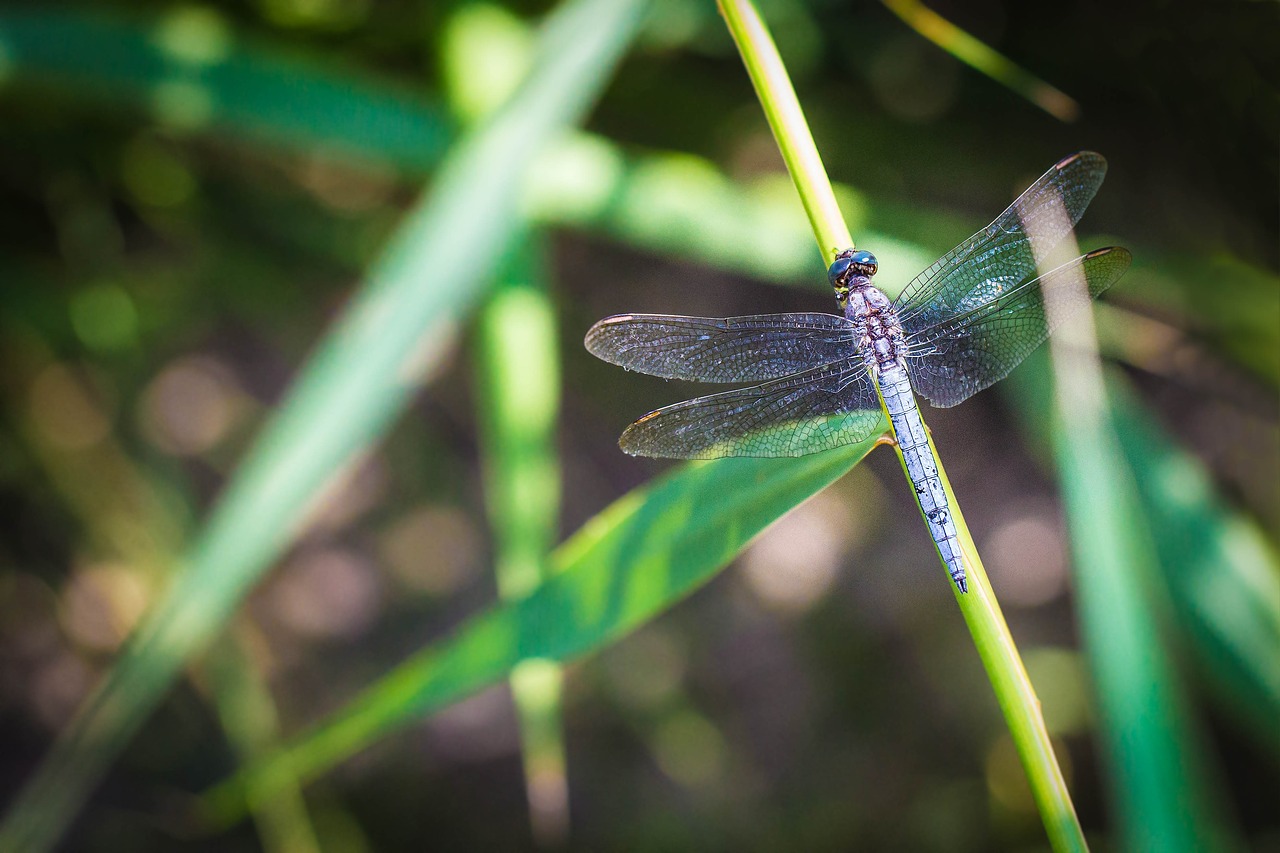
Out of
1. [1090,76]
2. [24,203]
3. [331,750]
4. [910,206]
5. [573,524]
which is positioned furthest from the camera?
[573,524]

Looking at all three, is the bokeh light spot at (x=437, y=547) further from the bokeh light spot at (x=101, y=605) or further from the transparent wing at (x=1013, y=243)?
the transparent wing at (x=1013, y=243)

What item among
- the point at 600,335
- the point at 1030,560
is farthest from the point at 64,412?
the point at 1030,560

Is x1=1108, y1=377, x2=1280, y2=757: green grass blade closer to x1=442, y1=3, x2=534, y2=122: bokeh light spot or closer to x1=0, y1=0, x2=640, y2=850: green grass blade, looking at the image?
Answer: x1=0, y1=0, x2=640, y2=850: green grass blade

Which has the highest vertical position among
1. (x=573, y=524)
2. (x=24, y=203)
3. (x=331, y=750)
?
(x=24, y=203)

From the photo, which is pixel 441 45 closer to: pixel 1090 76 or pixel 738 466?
pixel 738 466

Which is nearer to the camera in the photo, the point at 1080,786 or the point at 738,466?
the point at 738,466

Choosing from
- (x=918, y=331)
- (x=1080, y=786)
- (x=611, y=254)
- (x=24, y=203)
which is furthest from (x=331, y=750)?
(x=1080, y=786)

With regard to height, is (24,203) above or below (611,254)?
above

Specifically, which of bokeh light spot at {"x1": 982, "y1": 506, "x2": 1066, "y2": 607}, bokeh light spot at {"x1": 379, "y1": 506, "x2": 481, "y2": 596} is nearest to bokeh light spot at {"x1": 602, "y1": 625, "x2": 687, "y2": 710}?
bokeh light spot at {"x1": 379, "y1": 506, "x2": 481, "y2": 596}
